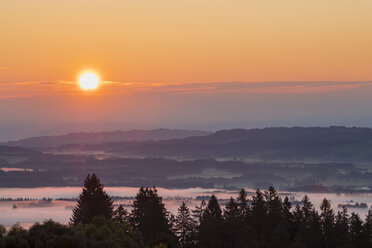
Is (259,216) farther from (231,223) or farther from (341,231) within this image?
(341,231)

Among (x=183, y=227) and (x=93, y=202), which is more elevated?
(x=93, y=202)

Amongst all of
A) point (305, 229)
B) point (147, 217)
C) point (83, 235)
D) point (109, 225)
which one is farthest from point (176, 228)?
point (83, 235)

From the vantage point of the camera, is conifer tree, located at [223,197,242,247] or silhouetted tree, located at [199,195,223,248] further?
conifer tree, located at [223,197,242,247]

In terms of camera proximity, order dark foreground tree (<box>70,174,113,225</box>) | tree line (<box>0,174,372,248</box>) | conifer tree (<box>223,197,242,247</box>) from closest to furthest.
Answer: tree line (<box>0,174,372,248</box>)
conifer tree (<box>223,197,242,247</box>)
dark foreground tree (<box>70,174,113,225</box>)

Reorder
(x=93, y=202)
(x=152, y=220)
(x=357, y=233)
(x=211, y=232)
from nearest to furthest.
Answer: (x=357, y=233), (x=211, y=232), (x=152, y=220), (x=93, y=202)

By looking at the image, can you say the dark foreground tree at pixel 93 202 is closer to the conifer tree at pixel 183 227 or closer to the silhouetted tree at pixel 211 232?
the conifer tree at pixel 183 227

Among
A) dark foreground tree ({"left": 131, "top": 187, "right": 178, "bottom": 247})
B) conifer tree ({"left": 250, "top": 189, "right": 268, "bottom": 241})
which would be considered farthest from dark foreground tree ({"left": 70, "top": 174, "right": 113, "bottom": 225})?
conifer tree ({"left": 250, "top": 189, "right": 268, "bottom": 241})

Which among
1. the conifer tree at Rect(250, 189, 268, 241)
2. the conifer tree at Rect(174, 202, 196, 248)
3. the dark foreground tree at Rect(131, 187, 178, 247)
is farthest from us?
the conifer tree at Rect(174, 202, 196, 248)

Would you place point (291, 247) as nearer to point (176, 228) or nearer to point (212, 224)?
point (212, 224)

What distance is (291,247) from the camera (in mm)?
129125

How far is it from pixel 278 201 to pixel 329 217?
10247 mm

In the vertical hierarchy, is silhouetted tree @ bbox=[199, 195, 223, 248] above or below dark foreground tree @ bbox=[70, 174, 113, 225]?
below

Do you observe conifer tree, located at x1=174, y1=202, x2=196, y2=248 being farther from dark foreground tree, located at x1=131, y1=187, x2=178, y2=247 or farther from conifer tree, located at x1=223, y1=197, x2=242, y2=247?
conifer tree, located at x1=223, y1=197, x2=242, y2=247

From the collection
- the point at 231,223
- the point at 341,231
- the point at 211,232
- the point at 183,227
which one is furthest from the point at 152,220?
the point at 341,231
